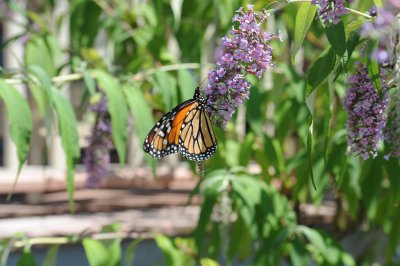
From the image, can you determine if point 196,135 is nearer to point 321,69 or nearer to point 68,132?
point 321,69

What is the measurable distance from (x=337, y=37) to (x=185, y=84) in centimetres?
126

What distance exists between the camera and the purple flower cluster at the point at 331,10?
138cm

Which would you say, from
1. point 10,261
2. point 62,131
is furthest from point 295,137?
point 62,131

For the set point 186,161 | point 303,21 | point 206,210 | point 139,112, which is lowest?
point 206,210

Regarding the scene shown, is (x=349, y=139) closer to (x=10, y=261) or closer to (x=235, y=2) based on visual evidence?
(x=235, y=2)

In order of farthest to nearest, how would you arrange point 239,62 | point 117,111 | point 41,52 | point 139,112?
point 41,52 < point 139,112 < point 117,111 < point 239,62

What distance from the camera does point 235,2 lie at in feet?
9.44

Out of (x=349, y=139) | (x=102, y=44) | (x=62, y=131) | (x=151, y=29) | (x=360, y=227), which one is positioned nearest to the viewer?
(x=349, y=139)

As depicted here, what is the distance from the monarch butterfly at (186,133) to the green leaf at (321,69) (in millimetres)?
267

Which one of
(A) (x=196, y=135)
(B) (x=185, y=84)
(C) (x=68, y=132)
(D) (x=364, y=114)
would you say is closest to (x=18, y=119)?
(C) (x=68, y=132)

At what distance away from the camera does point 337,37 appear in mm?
1448

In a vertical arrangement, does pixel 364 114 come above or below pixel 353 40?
below

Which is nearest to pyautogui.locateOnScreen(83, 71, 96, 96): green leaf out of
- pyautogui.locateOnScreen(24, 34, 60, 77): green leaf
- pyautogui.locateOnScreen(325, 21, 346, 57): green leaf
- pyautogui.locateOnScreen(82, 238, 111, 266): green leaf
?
pyautogui.locateOnScreen(24, 34, 60, 77): green leaf

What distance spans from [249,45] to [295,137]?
2714 mm
